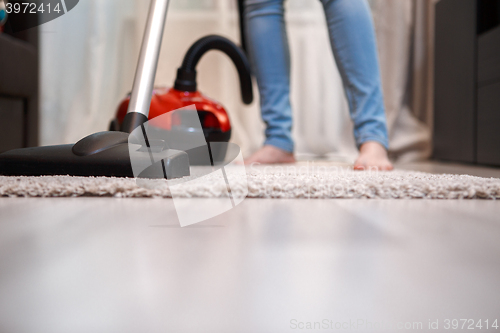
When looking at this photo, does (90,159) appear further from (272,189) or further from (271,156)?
(271,156)

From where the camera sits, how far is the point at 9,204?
348mm

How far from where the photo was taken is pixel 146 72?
682 millimetres

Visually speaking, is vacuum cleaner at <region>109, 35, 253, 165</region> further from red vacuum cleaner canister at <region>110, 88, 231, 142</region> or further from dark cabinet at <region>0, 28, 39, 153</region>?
dark cabinet at <region>0, 28, 39, 153</region>

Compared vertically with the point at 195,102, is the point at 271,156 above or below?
below

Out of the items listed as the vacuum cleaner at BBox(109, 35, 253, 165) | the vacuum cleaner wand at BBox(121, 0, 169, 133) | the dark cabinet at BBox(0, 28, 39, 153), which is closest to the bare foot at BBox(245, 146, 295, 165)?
the vacuum cleaner at BBox(109, 35, 253, 165)

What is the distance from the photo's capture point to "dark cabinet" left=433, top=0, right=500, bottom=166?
1326 millimetres

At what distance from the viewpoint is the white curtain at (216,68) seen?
187 cm

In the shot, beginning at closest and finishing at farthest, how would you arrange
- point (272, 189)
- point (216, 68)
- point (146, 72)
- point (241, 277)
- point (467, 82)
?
1. point (241, 277)
2. point (272, 189)
3. point (146, 72)
4. point (467, 82)
5. point (216, 68)

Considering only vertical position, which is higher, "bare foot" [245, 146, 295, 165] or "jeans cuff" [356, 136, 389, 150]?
"jeans cuff" [356, 136, 389, 150]

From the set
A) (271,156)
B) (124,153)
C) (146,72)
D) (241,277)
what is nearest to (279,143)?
(271,156)

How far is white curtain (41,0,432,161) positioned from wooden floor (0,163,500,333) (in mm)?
1629

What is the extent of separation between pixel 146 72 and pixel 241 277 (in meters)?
0.57

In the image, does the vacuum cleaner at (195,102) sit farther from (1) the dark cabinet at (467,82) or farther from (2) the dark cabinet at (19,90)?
(1) the dark cabinet at (467,82)

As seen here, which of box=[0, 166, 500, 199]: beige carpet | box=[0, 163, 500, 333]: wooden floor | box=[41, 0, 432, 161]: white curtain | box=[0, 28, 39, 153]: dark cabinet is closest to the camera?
box=[0, 163, 500, 333]: wooden floor
